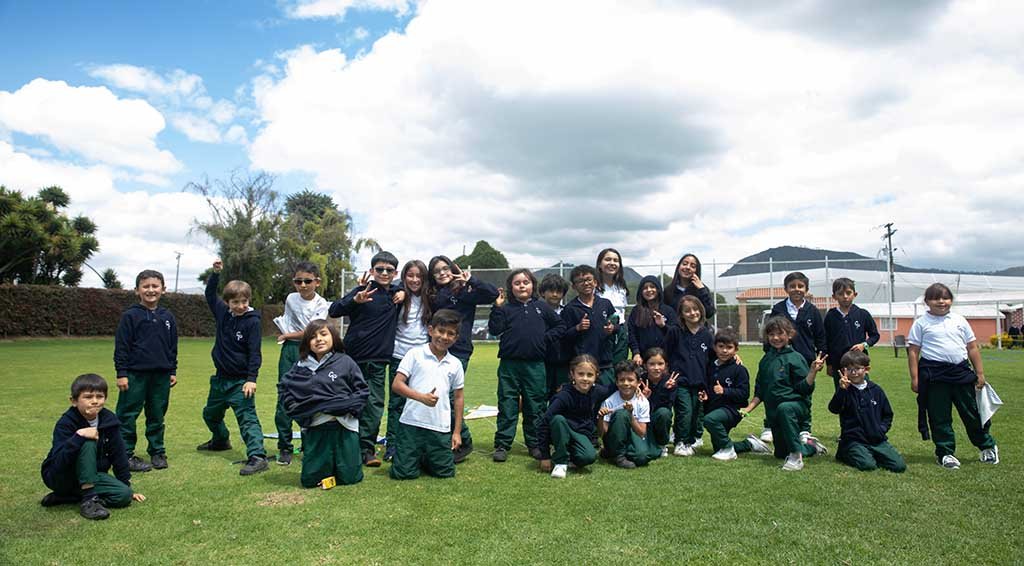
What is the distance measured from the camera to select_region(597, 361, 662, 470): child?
5.17m

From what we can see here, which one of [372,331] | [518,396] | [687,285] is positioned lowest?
[518,396]

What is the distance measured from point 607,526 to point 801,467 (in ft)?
7.18

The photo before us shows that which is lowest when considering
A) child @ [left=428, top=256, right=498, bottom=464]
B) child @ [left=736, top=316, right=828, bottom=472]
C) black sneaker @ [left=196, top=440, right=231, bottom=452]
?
black sneaker @ [left=196, top=440, right=231, bottom=452]

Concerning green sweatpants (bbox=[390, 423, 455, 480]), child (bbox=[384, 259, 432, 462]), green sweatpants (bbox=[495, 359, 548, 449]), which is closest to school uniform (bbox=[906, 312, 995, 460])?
green sweatpants (bbox=[495, 359, 548, 449])

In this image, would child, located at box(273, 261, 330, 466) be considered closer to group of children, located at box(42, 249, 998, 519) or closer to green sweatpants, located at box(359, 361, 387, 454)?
A: group of children, located at box(42, 249, 998, 519)

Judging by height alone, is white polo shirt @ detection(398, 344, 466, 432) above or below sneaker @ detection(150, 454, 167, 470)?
above

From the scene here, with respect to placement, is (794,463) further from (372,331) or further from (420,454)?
(372,331)

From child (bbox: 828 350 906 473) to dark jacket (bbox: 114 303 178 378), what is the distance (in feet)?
17.9

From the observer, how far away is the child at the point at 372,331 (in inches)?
209

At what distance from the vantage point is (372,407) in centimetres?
529

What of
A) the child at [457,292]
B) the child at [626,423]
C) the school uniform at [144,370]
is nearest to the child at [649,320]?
the child at [626,423]

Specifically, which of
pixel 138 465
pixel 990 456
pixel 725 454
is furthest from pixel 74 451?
pixel 990 456

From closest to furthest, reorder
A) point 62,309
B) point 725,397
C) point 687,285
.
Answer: point 725,397 → point 687,285 → point 62,309

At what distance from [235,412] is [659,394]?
3620 mm
